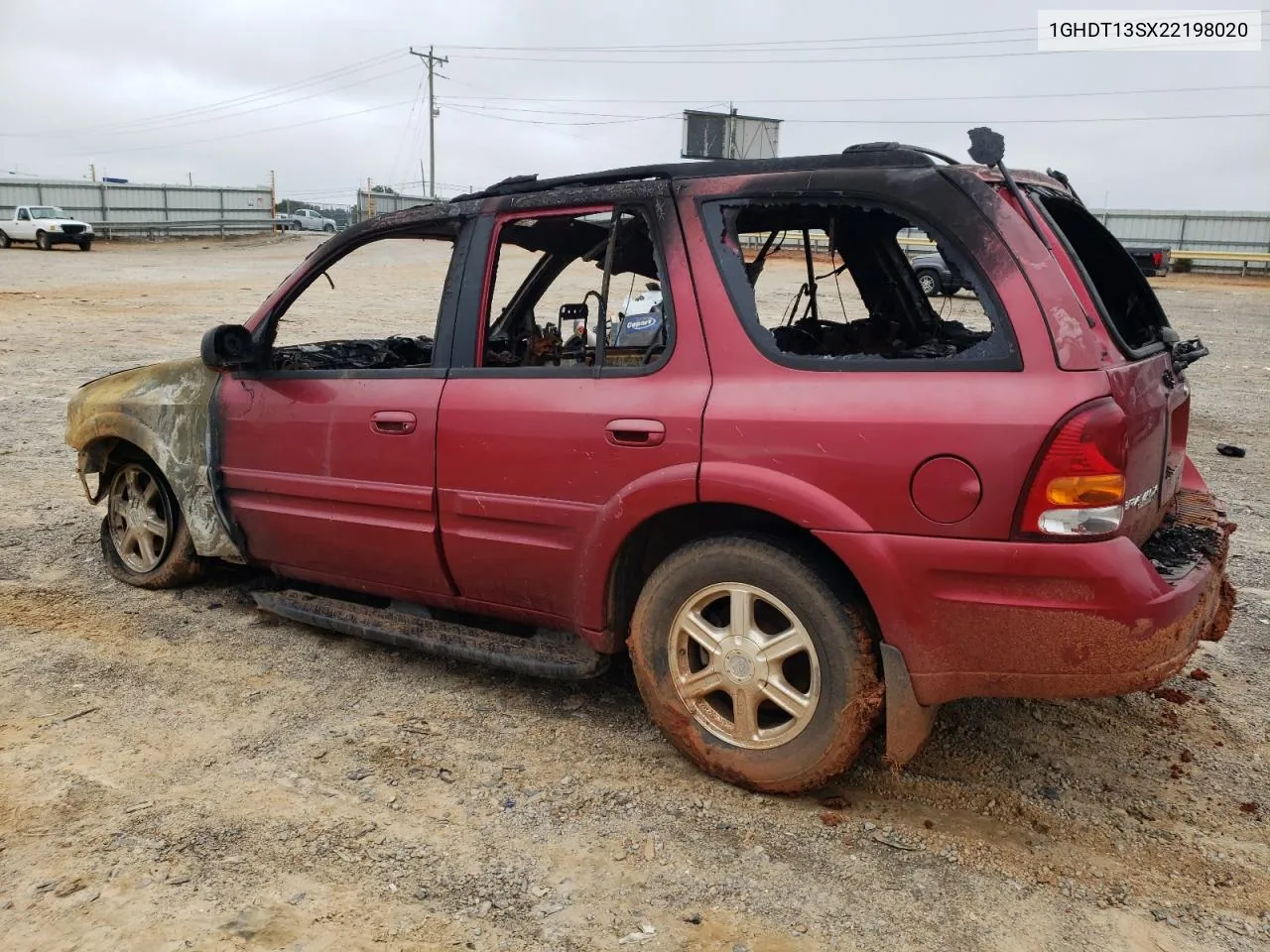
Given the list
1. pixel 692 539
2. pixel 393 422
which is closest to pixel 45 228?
pixel 393 422

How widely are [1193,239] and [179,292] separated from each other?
3393 cm

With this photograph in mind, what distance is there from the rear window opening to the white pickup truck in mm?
36364

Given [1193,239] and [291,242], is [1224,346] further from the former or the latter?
[291,242]

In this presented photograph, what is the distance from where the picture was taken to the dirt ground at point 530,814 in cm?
240

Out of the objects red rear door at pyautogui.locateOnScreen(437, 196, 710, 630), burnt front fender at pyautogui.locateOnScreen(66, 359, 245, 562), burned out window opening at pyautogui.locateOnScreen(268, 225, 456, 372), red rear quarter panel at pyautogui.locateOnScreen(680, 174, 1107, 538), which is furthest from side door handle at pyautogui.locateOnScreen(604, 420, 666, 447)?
burnt front fender at pyautogui.locateOnScreen(66, 359, 245, 562)

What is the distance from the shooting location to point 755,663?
286cm

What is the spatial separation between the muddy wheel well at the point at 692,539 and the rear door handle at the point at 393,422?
0.96 m

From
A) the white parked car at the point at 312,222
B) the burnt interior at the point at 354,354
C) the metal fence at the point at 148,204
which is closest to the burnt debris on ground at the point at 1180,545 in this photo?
the burnt interior at the point at 354,354

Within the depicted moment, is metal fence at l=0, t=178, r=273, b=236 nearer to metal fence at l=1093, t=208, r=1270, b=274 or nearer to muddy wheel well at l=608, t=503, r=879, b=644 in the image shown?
metal fence at l=1093, t=208, r=1270, b=274

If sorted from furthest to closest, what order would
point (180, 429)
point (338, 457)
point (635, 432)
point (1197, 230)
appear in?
point (1197, 230), point (180, 429), point (338, 457), point (635, 432)

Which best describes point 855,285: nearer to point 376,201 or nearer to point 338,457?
point 338,457

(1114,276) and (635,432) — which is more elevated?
(1114,276)

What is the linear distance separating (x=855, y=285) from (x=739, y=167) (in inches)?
46.1

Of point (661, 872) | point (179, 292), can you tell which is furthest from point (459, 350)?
point (179, 292)
